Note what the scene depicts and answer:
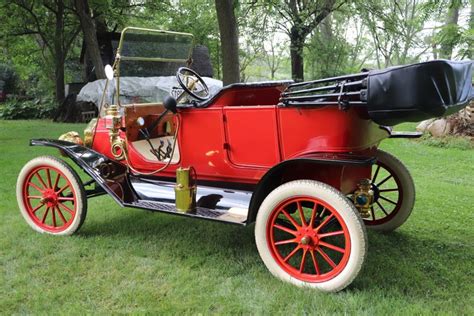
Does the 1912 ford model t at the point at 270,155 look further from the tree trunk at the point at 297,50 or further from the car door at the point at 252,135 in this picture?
the tree trunk at the point at 297,50

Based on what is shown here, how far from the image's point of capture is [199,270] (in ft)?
9.29

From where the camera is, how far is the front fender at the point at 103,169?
10.9 ft

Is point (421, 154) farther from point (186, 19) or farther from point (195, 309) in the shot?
point (186, 19)

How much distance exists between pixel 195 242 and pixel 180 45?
1.88 metres

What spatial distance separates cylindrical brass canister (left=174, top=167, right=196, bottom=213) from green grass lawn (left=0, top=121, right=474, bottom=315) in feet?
1.21

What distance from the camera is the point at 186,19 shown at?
1575cm

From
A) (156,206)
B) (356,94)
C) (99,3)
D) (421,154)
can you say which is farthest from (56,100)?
(356,94)

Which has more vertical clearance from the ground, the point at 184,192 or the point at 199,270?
the point at 184,192

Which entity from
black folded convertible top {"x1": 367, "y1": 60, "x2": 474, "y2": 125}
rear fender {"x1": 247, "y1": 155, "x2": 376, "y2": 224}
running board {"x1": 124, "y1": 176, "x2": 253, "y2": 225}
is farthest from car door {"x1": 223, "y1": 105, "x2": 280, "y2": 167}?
black folded convertible top {"x1": 367, "y1": 60, "x2": 474, "y2": 125}

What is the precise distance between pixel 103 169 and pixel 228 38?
379 centimetres

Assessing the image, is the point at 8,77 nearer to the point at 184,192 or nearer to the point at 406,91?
the point at 184,192

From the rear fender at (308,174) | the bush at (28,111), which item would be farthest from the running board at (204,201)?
the bush at (28,111)

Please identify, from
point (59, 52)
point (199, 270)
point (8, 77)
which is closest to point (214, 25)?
point (59, 52)

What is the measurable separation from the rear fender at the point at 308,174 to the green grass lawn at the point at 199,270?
52 centimetres
